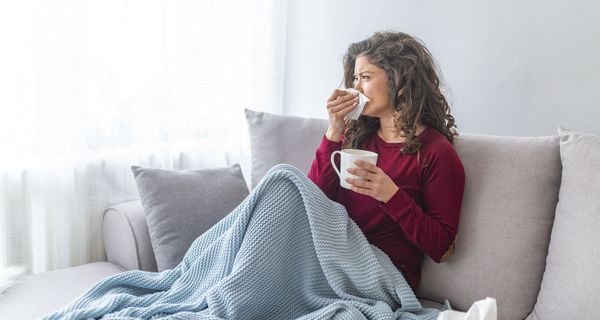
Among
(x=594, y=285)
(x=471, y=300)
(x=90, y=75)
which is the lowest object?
(x=471, y=300)

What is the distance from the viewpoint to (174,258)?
1.64 m

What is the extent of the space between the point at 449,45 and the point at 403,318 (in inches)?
41.1

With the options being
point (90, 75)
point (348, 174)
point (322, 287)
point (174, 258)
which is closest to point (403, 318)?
point (322, 287)

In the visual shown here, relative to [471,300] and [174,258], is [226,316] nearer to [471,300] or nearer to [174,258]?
[174,258]

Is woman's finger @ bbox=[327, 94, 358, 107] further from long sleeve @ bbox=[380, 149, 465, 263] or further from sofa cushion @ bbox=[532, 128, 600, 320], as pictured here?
sofa cushion @ bbox=[532, 128, 600, 320]

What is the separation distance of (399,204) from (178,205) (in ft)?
2.24

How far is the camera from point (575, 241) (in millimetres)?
1344

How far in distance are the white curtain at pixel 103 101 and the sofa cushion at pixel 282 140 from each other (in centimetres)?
32

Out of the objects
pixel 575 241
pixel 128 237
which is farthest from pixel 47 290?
pixel 575 241

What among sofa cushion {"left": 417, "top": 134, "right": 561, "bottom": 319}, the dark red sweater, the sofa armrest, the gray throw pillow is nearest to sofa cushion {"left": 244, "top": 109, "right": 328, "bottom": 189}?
the gray throw pillow

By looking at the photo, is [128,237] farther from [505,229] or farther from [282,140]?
[505,229]

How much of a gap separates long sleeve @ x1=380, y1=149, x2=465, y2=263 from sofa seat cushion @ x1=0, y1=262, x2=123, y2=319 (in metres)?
0.85

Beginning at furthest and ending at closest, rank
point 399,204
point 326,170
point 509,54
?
point 509,54
point 326,170
point 399,204

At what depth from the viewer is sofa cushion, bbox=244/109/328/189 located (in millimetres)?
1881
